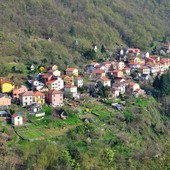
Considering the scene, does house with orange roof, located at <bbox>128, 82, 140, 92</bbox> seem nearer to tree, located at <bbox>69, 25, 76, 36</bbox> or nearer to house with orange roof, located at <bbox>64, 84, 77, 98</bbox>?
house with orange roof, located at <bbox>64, 84, 77, 98</bbox>

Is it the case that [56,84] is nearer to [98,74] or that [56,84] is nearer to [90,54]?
[98,74]

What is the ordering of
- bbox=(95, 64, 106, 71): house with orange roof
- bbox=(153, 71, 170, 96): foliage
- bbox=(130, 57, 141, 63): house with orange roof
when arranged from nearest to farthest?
bbox=(153, 71, 170, 96): foliage
bbox=(95, 64, 106, 71): house with orange roof
bbox=(130, 57, 141, 63): house with orange roof

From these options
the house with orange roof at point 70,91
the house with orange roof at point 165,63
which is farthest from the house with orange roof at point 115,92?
the house with orange roof at point 165,63

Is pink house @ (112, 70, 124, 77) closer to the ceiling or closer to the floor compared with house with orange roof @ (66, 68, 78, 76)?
closer to the floor

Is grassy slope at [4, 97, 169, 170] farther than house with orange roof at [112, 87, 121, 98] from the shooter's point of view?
No

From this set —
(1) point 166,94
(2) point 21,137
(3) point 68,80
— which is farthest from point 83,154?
(1) point 166,94

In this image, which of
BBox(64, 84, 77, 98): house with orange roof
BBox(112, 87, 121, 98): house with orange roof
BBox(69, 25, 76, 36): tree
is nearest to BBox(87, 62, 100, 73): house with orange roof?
BBox(112, 87, 121, 98): house with orange roof

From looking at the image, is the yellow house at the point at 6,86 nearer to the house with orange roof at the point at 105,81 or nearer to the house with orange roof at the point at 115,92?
the house with orange roof at the point at 105,81

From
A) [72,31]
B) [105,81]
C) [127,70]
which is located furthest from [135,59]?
[105,81]
